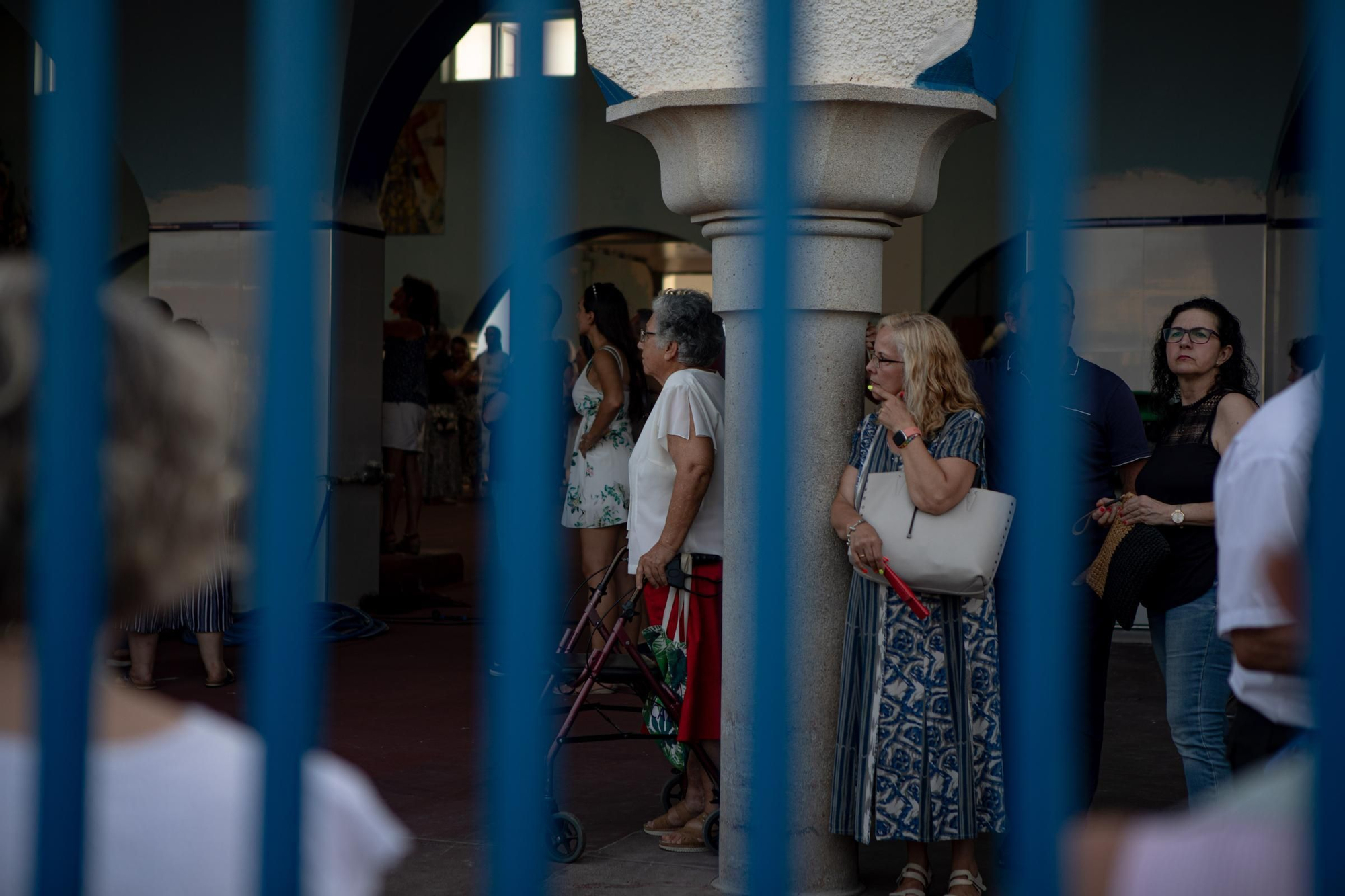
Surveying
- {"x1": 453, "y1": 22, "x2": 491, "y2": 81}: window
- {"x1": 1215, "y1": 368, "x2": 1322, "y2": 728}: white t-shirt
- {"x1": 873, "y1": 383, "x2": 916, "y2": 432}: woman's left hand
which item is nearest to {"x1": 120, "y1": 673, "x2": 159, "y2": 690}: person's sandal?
{"x1": 873, "y1": 383, "x2": 916, "y2": 432}: woman's left hand

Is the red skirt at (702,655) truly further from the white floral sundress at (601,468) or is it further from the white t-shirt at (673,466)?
the white floral sundress at (601,468)

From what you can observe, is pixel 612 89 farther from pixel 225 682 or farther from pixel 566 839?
pixel 225 682

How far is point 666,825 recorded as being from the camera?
4.71 meters

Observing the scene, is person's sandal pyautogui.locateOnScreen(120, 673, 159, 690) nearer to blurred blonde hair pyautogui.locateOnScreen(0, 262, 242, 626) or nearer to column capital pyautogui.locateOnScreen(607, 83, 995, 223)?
column capital pyautogui.locateOnScreen(607, 83, 995, 223)

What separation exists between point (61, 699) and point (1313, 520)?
905 mm

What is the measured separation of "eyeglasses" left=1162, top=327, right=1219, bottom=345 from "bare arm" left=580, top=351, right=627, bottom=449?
8.99 feet

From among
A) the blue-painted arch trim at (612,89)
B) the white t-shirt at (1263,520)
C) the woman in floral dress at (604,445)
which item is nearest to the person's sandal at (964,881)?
the blue-painted arch trim at (612,89)

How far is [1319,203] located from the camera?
108 cm

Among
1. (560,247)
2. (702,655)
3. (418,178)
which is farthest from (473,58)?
(702,655)

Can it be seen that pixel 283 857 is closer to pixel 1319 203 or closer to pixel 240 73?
pixel 1319 203

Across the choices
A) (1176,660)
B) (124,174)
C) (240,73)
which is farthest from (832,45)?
(124,174)

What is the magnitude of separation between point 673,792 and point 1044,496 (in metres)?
4.05

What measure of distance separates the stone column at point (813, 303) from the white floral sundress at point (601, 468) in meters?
2.65

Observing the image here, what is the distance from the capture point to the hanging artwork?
20.4 m
